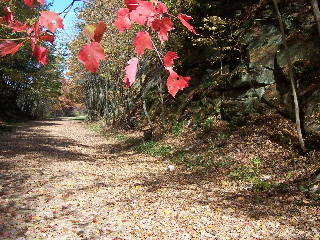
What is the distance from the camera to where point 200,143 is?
10344mm

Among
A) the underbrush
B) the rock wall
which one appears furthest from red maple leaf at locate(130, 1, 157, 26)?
the rock wall

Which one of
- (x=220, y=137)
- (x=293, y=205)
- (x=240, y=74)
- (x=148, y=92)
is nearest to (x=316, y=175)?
(x=293, y=205)

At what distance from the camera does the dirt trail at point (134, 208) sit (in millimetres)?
4438

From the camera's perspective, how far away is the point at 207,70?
1453cm

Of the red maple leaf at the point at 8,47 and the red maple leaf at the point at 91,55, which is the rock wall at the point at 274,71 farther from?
the red maple leaf at the point at 8,47

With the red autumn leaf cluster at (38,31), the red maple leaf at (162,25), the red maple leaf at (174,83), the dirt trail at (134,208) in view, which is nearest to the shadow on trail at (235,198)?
the dirt trail at (134,208)

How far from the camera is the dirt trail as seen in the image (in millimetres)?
4438

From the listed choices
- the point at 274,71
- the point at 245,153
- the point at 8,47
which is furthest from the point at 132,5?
the point at 274,71

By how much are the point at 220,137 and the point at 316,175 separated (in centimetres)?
432

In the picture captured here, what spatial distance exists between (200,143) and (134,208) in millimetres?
5294

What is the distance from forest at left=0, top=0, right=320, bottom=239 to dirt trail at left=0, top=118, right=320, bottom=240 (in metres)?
0.03

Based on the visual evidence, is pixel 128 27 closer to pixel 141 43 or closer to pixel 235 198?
pixel 141 43

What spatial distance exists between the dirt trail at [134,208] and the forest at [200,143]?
30 millimetres

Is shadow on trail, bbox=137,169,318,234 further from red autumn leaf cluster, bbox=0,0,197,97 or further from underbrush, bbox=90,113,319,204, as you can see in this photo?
red autumn leaf cluster, bbox=0,0,197,97
